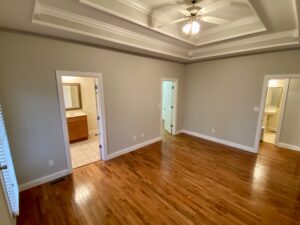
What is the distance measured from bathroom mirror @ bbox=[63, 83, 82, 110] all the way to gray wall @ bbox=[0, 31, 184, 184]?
220 centimetres

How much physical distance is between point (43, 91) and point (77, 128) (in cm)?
242

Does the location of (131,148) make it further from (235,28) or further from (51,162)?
(235,28)

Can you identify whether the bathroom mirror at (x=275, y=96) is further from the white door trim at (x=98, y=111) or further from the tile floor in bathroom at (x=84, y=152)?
the tile floor in bathroom at (x=84, y=152)

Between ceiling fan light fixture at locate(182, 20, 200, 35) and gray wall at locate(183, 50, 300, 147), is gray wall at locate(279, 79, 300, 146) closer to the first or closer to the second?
gray wall at locate(183, 50, 300, 147)

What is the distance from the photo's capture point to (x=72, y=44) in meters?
2.85

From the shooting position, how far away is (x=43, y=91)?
2629mm

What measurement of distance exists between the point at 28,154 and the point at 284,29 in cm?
542

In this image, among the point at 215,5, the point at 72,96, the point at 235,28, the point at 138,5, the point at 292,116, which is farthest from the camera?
the point at 72,96

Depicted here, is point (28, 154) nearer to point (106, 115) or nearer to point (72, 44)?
point (106, 115)

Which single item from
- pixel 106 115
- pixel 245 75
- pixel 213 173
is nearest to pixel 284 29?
pixel 245 75

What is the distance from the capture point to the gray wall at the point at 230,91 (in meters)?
3.72

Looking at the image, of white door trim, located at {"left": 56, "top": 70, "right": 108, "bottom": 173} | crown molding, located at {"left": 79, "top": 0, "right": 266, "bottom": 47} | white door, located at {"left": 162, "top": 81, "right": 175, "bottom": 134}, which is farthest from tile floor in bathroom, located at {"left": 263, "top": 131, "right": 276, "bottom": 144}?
white door trim, located at {"left": 56, "top": 70, "right": 108, "bottom": 173}

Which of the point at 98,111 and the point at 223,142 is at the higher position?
the point at 98,111

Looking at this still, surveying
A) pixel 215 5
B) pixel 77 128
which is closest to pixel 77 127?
pixel 77 128
